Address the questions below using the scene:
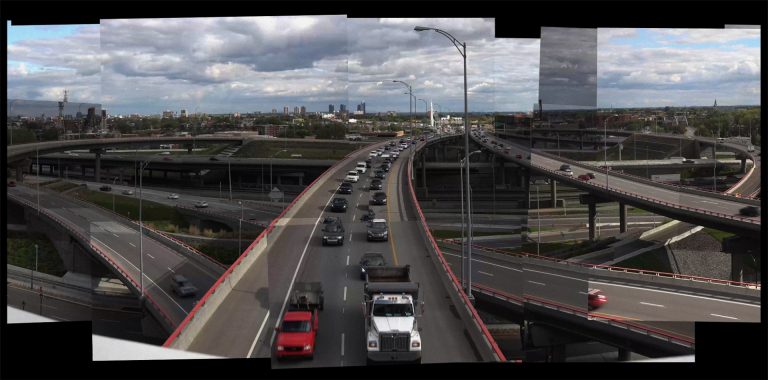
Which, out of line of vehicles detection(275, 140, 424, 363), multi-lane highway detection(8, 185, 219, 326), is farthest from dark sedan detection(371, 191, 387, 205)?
multi-lane highway detection(8, 185, 219, 326)

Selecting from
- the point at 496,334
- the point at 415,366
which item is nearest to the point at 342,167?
the point at 496,334

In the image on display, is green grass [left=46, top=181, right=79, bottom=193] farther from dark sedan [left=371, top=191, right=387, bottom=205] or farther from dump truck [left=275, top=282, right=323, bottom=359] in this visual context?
dump truck [left=275, top=282, right=323, bottom=359]

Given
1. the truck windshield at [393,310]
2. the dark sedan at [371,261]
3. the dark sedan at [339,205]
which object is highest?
the dark sedan at [339,205]

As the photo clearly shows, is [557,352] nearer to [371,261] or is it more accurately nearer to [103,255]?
[371,261]

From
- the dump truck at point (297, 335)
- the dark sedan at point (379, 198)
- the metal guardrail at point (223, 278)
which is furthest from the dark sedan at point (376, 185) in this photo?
the dump truck at point (297, 335)

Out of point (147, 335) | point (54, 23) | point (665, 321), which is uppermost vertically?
point (54, 23)

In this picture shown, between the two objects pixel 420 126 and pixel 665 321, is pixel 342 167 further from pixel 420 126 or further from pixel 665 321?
pixel 665 321

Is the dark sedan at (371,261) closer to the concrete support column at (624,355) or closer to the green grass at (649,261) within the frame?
the concrete support column at (624,355)
